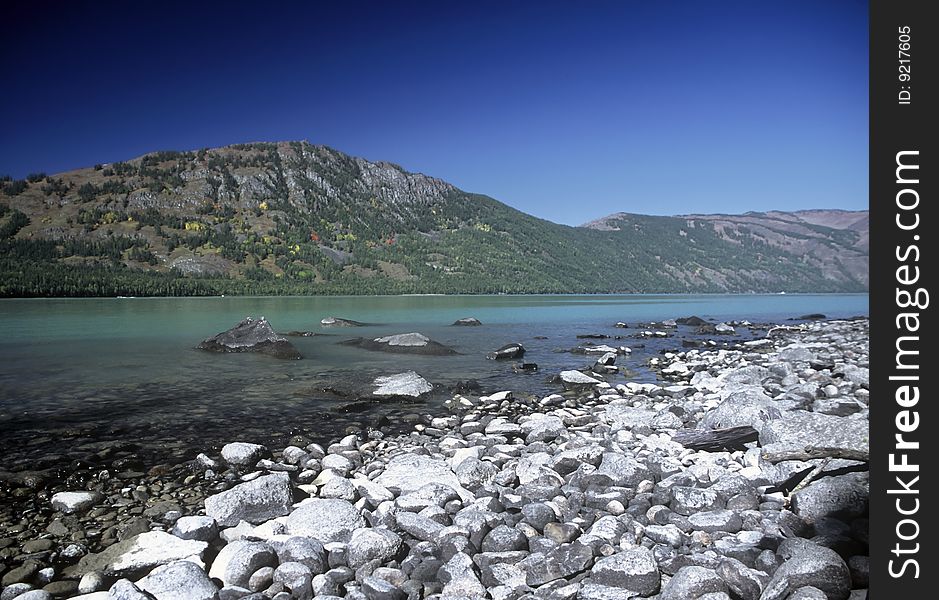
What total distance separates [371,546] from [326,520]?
2.82 feet

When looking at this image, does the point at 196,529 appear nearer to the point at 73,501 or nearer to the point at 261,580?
the point at 261,580

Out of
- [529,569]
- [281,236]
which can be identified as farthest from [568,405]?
[281,236]

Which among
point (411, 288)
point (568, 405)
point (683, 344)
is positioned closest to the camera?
point (568, 405)

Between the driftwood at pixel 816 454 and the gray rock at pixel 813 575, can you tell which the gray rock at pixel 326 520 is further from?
the driftwood at pixel 816 454

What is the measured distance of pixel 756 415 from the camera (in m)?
7.93

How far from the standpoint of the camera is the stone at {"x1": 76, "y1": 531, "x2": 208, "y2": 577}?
4430mm

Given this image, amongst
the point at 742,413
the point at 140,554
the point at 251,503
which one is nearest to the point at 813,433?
the point at 742,413

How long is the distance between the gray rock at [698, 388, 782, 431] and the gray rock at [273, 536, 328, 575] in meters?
6.60

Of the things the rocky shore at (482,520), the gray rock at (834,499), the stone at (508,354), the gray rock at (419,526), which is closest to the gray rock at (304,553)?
the rocky shore at (482,520)

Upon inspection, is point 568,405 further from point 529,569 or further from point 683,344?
point 683,344

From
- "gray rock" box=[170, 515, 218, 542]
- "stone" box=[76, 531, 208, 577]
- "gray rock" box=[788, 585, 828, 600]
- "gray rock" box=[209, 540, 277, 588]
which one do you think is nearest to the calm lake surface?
"gray rock" box=[170, 515, 218, 542]

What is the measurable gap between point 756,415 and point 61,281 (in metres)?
119

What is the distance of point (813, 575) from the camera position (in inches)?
130

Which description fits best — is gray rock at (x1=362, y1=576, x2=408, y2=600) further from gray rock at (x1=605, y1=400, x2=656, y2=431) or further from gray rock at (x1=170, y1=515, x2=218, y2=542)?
gray rock at (x1=605, y1=400, x2=656, y2=431)
